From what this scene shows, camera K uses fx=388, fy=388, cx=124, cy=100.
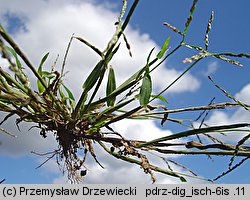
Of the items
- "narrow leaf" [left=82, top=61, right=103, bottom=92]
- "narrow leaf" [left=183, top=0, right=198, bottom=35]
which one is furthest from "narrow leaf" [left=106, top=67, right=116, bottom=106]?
"narrow leaf" [left=183, top=0, right=198, bottom=35]

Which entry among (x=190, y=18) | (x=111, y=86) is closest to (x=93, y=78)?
(x=111, y=86)

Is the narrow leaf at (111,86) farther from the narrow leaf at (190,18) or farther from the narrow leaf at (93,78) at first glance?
the narrow leaf at (190,18)

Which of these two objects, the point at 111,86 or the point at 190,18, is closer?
the point at 190,18

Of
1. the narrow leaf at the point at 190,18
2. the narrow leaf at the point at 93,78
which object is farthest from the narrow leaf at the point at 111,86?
the narrow leaf at the point at 190,18

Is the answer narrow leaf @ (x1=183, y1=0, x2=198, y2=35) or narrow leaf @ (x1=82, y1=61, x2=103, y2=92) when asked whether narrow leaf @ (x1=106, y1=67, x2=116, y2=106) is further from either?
narrow leaf @ (x1=183, y1=0, x2=198, y2=35)

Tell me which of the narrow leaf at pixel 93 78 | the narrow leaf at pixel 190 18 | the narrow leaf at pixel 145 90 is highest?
the narrow leaf at pixel 190 18

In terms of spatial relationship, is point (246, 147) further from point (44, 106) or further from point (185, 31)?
point (44, 106)

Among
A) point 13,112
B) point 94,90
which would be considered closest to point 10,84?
point 13,112

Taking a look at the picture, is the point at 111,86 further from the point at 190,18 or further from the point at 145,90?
the point at 190,18
